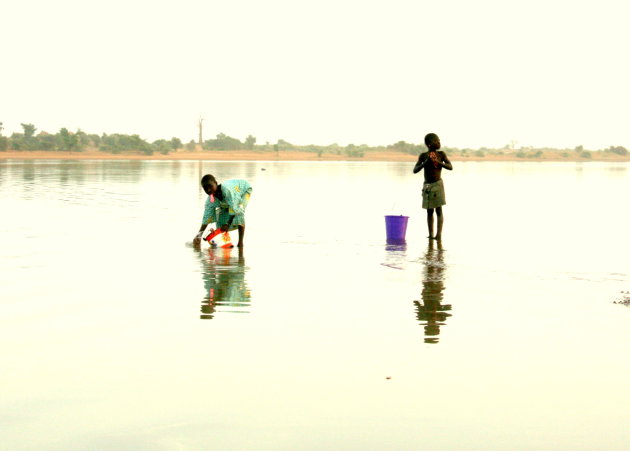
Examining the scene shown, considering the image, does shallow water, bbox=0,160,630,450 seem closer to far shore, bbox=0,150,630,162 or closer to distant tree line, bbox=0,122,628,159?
far shore, bbox=0,150,630,162

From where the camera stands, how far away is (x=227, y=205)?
1128 cm

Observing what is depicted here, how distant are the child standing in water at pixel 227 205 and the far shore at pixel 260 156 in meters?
76.1

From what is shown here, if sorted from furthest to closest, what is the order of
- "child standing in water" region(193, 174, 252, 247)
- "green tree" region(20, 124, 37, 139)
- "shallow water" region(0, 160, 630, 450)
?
"green tree" region(20, 124, 37, 139), "child standing in water" region(193, 174, 252, 247), "shallow water" region(0, 160, 630, 450)

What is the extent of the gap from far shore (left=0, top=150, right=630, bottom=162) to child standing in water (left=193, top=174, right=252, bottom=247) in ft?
250

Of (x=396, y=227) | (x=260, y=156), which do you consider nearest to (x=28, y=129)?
(x=260, y=156)

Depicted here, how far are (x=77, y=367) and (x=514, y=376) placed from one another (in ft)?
9.53

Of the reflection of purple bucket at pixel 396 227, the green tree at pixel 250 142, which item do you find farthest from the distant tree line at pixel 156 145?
the reflection of purple bucket at pixel 396 227

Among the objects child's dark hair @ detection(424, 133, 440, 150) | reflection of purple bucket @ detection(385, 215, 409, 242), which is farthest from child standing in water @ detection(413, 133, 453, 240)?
reflection of purple bucket @ detection(385, 215, 409, 242)

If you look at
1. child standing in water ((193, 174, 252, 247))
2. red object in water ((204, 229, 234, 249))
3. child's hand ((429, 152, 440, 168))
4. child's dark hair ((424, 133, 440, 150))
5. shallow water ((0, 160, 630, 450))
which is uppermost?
child's dark hair ((424, 133, 440, 150))

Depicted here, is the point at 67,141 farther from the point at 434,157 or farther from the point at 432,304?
the point at 432,304

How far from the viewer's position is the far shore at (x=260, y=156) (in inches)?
3693

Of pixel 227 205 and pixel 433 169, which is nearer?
pixel 227 205

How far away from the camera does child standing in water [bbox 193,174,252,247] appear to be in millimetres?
11195

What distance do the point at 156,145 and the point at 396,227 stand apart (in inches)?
4311
